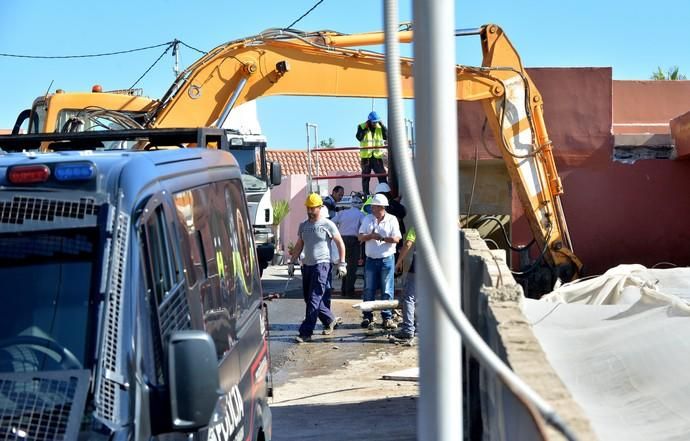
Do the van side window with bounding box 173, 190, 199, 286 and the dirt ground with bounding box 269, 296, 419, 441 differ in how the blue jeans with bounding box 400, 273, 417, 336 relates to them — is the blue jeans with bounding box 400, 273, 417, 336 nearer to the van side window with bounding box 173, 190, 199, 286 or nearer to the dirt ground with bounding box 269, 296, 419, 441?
the dirt ground with bounding box 269, 296, 419, 441

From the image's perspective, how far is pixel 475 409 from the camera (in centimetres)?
602

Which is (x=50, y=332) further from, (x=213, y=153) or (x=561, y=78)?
(x=561, y=78)

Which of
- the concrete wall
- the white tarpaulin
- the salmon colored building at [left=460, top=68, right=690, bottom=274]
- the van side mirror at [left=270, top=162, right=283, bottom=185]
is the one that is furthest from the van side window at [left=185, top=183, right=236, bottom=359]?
the salmon colored building at [left=460, top=68, right=690, bottom=274]

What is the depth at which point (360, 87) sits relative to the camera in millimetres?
12180

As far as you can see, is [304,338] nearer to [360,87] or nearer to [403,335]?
[403,335]

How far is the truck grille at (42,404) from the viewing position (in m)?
2.95

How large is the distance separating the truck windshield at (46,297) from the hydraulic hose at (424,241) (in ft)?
4.42

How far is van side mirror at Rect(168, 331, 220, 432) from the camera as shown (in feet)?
10.1

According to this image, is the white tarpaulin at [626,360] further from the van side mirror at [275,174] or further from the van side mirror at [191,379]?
the van side mirror at [275,174]

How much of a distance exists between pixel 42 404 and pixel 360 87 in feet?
31.1

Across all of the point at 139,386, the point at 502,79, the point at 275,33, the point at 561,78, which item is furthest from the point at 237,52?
the point at 139,386

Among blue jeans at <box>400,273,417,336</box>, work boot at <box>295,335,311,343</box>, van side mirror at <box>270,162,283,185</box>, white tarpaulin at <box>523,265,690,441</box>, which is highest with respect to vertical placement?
van side mirror at <box>270,162,283,185</box>

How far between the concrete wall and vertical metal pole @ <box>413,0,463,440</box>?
0.84ft

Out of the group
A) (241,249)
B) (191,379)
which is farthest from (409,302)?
(191,379)
